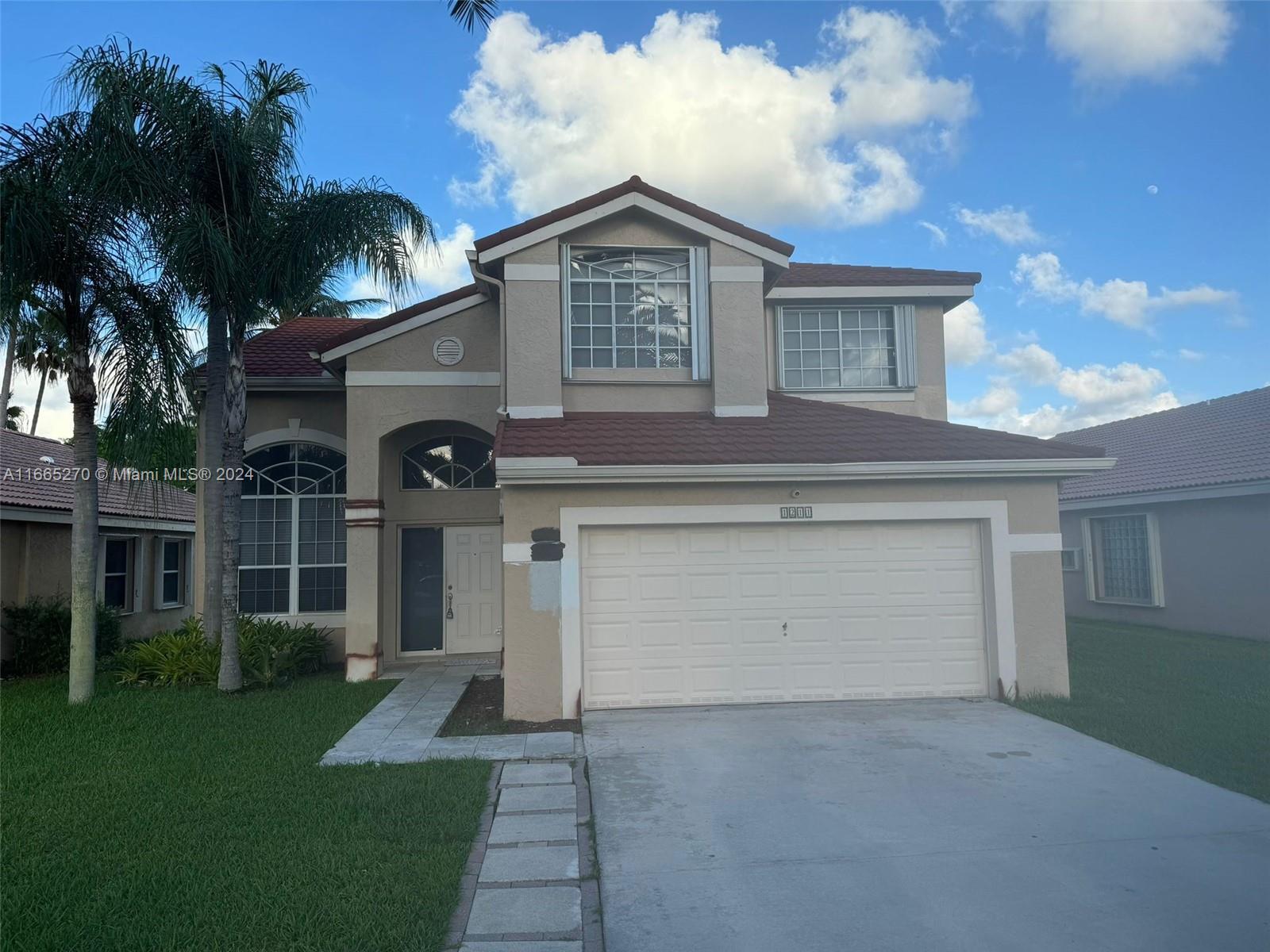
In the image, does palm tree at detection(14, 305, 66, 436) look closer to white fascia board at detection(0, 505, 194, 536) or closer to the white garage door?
white fascia board at detection(0, 505, 194, 536)

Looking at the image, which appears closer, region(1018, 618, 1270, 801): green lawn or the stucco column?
region(1018, 618, 1270, 801): green lawn

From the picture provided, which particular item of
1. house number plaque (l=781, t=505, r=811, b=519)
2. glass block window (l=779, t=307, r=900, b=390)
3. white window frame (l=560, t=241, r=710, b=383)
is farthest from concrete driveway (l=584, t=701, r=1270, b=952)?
glass block window (l=779, t=307, r=900, b=390)

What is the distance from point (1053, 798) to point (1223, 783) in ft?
4.96

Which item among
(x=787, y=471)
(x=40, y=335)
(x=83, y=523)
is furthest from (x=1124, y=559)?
(x=40, y=335)

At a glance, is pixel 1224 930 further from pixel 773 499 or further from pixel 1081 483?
pixel 1081 483

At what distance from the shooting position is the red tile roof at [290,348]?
13117 millimetres

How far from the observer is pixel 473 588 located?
1342 cm

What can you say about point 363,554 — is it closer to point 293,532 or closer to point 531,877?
point 293,532

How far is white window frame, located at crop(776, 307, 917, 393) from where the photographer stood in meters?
13.1

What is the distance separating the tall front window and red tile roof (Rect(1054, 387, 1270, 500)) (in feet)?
26.0

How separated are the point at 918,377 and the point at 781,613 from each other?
5.58 meters

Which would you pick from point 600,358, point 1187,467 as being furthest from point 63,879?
point 1187,467

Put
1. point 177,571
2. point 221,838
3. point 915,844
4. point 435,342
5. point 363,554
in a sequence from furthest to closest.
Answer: point 177,571 < point 435,342 < point 363,554 < point 221,838 < point 915,844

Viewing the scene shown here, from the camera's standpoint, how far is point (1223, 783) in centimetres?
648
